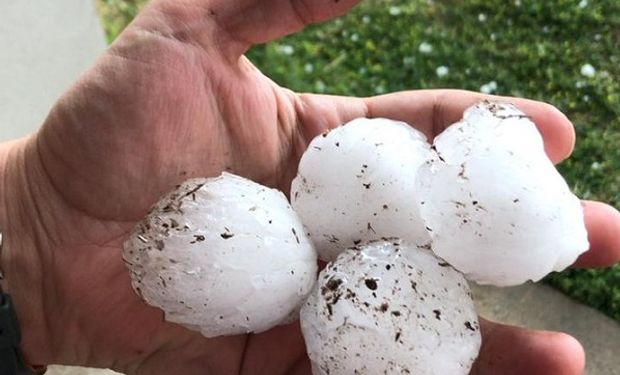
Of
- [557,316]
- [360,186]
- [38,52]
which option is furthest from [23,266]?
[557,316]

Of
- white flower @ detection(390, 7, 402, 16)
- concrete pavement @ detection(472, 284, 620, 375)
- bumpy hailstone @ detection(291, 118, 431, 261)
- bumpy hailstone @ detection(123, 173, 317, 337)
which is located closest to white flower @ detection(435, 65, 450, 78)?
white flower @ detection(390, 7, 402, 16)

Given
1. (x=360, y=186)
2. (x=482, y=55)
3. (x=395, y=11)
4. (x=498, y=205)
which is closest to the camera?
(x=498, y=205)

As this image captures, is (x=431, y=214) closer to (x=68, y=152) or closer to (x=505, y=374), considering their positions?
(x=505, y=374)

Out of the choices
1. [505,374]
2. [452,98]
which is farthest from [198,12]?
[505,374]

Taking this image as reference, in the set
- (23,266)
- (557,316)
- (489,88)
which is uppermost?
(23,266)

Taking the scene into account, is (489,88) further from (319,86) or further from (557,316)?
(557,316)
